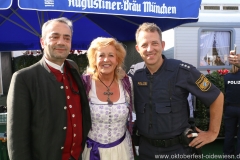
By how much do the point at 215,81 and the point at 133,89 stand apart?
11.2 ft

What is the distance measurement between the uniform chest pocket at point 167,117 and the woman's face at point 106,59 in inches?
21.5

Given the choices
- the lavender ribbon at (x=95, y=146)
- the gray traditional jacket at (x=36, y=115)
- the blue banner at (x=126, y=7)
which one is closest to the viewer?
the gray traditional jacket at (x=36, y=115)

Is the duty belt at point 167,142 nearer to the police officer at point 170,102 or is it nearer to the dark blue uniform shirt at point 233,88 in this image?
the police officer at point 170,102

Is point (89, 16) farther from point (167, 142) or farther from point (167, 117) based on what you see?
point (167, 142)

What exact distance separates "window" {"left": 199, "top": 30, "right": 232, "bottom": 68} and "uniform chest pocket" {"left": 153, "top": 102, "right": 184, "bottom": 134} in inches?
185

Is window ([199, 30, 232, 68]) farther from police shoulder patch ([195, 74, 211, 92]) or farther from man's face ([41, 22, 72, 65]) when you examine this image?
man's face ([41, 22, 72, 65])

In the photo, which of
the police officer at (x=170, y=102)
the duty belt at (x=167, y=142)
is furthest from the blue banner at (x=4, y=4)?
the duty belt at (x=167, y=142)

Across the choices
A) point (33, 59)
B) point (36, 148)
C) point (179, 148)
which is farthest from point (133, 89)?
point (33, 59)

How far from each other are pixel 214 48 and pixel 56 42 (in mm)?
5737

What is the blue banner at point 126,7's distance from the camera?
104 inches

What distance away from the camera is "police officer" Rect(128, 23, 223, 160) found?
2025mm

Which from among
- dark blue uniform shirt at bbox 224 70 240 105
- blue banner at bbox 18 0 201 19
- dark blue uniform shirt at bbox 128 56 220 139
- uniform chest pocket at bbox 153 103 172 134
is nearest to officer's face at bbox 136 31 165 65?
dark blue uniform shirt at bbox 128 56 220 139

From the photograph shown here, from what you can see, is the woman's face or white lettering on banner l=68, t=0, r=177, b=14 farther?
white lettering on banner l=68, t=0, r=177, b=14

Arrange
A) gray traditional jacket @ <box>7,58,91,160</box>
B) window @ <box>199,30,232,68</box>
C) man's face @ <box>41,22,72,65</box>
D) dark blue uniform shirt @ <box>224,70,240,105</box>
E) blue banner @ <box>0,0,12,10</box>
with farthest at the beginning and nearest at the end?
1. window @ <box>199,30,232,68</box>
2. dark blue uniform shirt @ <box>224,70,240,105</box>
3. blue banner @ <box>0,0,12,10</box>
4. man's face @ <box>41,22,72,65</box>
5. gray traditional jacket @ <box>7,58,91,160</box>
